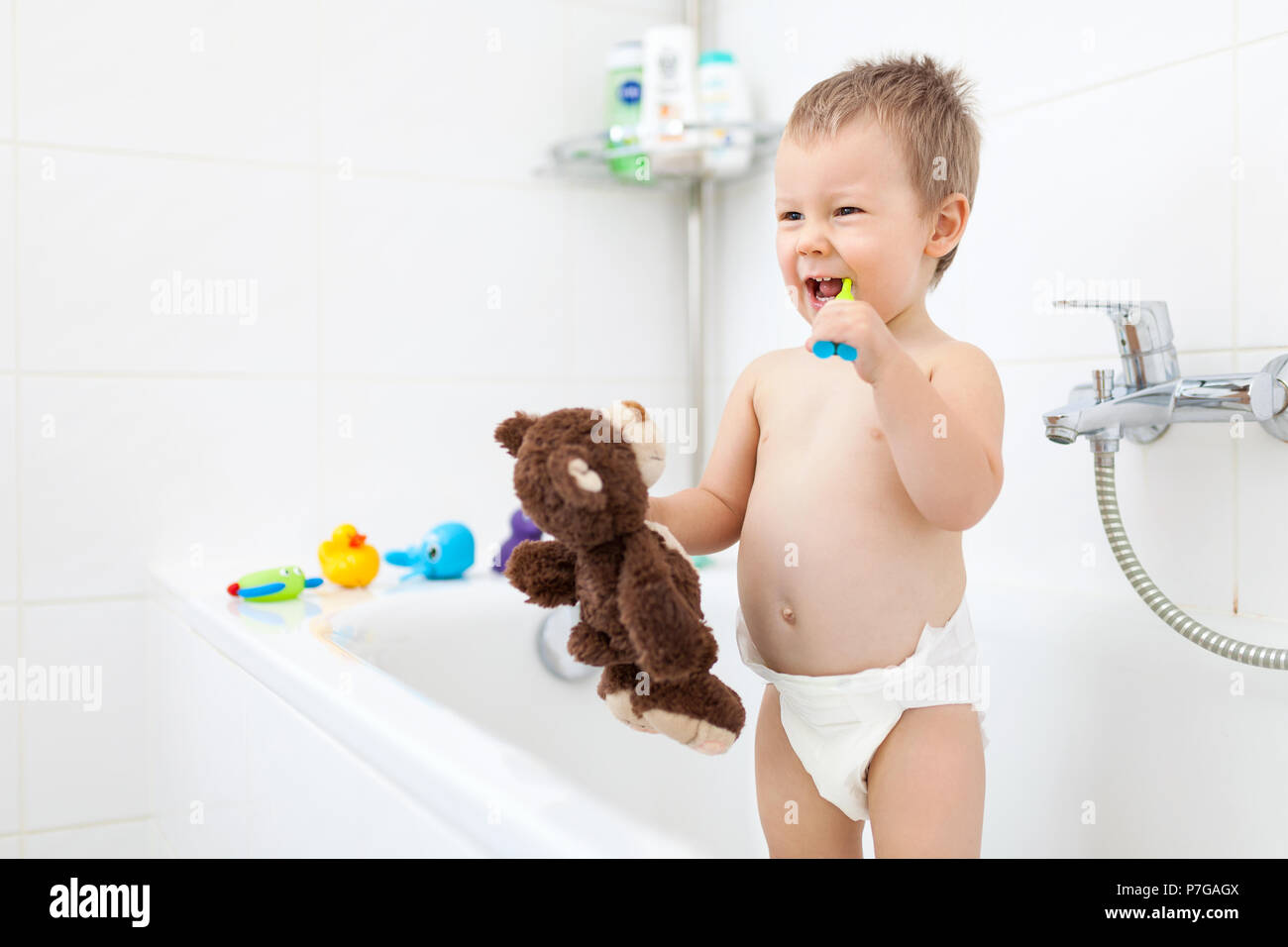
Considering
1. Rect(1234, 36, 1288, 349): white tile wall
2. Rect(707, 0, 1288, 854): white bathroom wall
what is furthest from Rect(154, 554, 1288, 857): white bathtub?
Rect(1234, 36, 1288, 349): white tile wall

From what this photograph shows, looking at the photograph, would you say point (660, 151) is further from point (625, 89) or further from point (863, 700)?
point (863, 700)

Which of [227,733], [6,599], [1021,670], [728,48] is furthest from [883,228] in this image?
[6,599]

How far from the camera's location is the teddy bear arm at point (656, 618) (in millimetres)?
625

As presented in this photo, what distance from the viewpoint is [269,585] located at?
1160 mm

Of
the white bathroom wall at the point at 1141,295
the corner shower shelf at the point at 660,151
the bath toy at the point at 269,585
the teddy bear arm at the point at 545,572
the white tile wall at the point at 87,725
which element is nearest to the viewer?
the teddy bear arm at the point at 545,572

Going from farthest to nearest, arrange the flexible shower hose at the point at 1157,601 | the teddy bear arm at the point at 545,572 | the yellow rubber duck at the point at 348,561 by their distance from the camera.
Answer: the yellow rubber duck at the point at 348,561 < the flexible shower hose at the point at 1157,601 < the teddy bear arm at the point at 545,572

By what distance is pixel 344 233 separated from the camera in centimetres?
151

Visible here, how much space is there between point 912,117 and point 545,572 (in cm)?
42

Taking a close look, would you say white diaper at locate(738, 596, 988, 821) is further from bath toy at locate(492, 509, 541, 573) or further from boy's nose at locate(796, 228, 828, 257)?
→ bath toy at locate(492, 509, 541, 573)

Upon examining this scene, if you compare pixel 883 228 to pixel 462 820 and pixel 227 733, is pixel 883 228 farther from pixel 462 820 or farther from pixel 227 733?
pixel 227 733

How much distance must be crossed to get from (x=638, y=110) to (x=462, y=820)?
50.5 inches

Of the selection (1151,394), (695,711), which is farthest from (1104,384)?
(695,711)

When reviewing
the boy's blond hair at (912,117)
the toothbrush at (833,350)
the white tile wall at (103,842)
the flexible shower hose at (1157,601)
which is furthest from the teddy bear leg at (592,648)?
the white tile wall at (103,842)

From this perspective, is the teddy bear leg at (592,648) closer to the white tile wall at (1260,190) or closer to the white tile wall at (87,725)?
the white tile wall at (1260,190)
